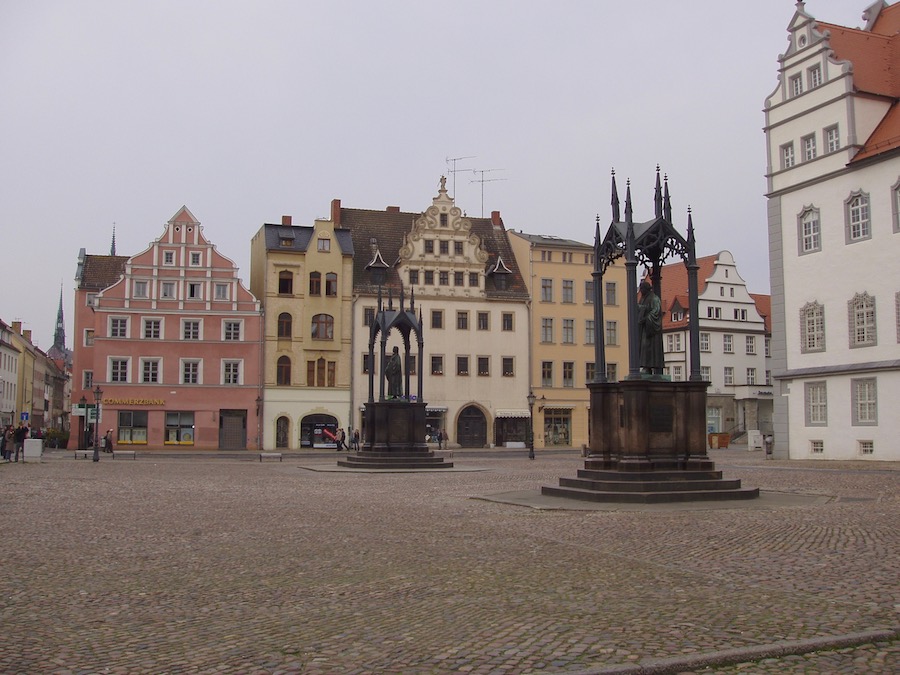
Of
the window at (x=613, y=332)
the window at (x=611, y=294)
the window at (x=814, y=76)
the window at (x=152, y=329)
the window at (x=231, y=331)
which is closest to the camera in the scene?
the window at (x=814, y=76)

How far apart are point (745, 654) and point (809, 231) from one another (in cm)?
3508

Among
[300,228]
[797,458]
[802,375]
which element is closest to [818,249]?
[802,375]

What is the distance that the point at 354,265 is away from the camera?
60.8 metres

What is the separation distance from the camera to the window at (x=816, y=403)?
3697 centimetres

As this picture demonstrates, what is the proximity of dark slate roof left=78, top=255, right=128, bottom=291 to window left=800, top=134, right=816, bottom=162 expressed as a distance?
4051cm

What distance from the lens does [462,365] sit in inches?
2410

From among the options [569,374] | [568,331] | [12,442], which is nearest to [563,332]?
[568,331]

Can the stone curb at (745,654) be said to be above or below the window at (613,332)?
below

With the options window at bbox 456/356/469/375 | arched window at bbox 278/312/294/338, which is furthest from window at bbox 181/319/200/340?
window at bbox 456/356/469/375

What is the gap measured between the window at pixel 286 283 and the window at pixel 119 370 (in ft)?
32.8

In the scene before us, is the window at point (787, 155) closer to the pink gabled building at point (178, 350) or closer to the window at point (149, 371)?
the pink gabled building at point (178, 350)

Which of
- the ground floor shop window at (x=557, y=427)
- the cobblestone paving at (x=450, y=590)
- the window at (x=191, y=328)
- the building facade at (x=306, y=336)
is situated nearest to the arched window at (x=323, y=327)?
the building facade at (x=306, y=336)

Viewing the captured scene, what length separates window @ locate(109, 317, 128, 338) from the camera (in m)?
55.5

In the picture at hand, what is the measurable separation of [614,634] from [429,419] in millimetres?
54001
